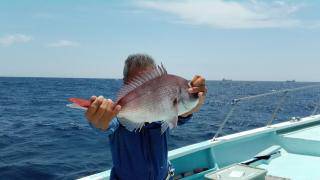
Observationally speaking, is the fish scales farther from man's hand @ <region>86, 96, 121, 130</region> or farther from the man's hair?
the man's hair

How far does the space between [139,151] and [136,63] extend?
63cm

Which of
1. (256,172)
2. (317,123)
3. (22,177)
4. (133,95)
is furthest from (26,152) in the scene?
(133,95)

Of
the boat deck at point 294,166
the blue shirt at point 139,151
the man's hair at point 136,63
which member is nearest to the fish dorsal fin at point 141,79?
the man's hair at point 136,63

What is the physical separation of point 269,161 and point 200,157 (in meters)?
1.21

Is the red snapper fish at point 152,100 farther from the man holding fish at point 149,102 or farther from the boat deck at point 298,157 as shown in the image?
the boat deck at point 298,157

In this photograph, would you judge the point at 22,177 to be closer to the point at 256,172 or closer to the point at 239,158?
the point at 239,158

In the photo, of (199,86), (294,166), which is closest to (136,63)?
(199,86)

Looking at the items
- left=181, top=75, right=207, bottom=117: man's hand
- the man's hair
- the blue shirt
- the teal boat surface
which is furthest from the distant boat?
left=181, top=75, right=207, bottom=117: man's hand

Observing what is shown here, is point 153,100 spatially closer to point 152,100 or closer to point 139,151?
point 152,100

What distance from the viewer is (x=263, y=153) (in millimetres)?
6105

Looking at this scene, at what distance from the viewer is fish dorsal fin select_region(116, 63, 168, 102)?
2.22m

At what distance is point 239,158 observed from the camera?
6066mm

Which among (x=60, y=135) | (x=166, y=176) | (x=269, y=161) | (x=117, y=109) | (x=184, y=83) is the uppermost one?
(x=184, y=83)

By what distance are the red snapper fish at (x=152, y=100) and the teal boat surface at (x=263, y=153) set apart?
2.07 metres
